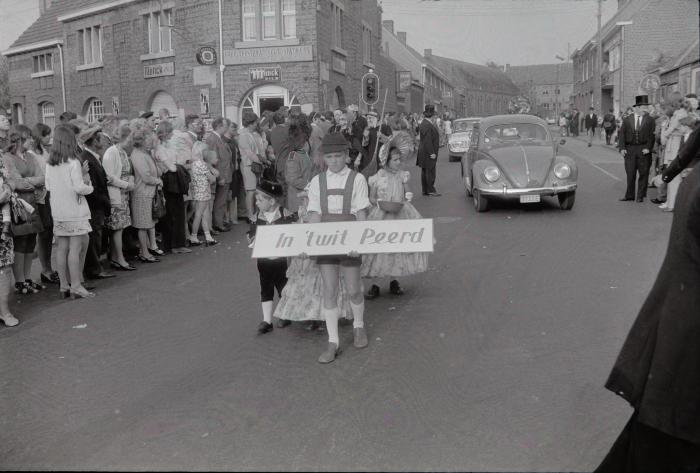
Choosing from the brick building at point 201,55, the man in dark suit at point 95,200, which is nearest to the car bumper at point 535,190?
the man in dark suit at point 95,200

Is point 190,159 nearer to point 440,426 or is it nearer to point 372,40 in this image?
point 440,426

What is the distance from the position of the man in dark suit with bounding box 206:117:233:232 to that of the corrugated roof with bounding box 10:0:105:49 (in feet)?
82.4

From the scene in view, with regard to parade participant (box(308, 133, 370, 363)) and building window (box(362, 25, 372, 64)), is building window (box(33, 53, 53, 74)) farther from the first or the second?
parade participant (box(308, 133, 370, 363))

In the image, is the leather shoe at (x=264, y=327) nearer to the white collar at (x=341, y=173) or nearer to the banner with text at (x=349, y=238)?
the banner with text at (x=349, y=238)

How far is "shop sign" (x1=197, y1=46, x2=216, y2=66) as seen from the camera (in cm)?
2617

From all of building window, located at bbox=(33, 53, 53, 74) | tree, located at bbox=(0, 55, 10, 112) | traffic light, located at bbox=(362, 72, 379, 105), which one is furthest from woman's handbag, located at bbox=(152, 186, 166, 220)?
tree, located at bbox=(0, 55, 10, 112)

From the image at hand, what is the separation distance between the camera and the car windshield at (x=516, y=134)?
49.1 feet

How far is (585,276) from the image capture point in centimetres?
819

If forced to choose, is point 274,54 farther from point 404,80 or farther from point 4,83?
point 4,83

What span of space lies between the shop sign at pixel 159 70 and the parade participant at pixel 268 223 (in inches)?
913

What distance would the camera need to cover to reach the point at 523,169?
13.6 meters

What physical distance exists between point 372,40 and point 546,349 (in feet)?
110

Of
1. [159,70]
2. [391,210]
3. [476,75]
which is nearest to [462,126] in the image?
[159,70]

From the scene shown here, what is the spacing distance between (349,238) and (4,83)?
4602cm
